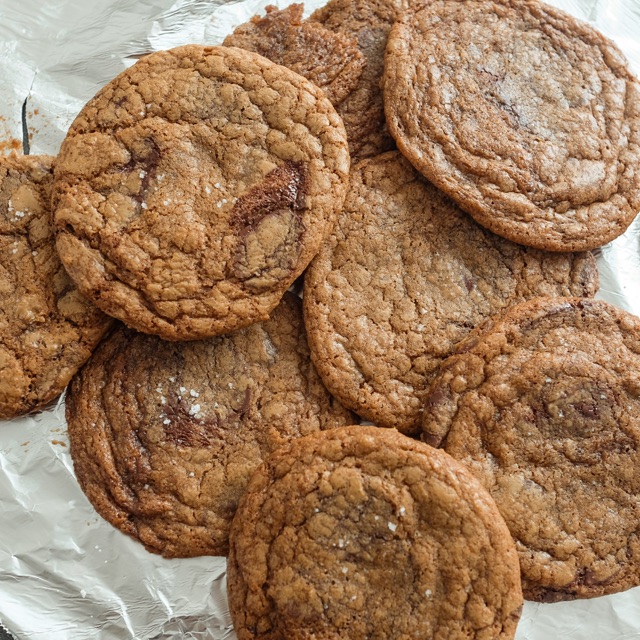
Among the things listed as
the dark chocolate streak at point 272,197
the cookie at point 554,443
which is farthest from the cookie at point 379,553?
the dark chocolate streak at point 272,197

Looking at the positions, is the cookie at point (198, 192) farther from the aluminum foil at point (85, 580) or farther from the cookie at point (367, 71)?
the aluminum foil at point (85, 580)

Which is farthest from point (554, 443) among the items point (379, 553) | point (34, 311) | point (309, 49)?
point (34, 311)

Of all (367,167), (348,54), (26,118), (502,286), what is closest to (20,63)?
(26,118)

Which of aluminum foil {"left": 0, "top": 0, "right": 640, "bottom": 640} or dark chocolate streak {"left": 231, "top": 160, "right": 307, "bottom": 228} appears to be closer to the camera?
dark chocolate streak {"left": 231, "top": 160, "right": 307, "bottom": 228}

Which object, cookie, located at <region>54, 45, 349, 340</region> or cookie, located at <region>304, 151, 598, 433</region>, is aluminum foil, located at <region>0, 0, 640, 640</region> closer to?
cookie, located at <region>54, 45, 349, 340</region>

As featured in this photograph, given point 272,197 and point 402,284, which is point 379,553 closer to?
point 402,284

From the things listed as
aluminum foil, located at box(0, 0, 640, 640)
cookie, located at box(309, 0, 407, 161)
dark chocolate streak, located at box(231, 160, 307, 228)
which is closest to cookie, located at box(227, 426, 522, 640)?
aluminum foil, located at box(0, 0, 640, 640)

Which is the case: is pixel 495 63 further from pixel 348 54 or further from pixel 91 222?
pixel 91 222
